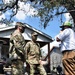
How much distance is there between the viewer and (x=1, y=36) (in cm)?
2038

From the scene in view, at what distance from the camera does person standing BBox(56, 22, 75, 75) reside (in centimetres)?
666

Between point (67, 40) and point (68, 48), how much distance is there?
0.18 metres

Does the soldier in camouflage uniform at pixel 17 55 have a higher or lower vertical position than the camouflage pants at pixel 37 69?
higher

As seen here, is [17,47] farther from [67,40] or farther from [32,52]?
[32,52]

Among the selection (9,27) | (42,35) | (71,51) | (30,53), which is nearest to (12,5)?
(9,27)

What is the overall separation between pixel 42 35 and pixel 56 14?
250 cm

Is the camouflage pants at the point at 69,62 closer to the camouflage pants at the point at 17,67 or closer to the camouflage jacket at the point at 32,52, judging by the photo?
the camouflage pants at the point at 17,67

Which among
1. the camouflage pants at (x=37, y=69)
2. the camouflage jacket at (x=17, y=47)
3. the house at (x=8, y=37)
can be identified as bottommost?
the camouflage pants at (x=37, y=69)

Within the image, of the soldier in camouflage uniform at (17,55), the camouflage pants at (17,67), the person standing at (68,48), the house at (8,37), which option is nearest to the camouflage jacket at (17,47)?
the soldier in camouflage uniform at (17,55)

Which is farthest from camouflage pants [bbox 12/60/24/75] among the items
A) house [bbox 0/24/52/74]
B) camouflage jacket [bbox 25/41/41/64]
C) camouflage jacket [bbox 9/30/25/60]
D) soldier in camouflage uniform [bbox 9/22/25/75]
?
house [bbox 0/24/52/74]

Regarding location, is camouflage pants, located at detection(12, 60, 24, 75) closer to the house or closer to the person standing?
the person standing

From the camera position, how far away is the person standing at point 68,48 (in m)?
6.66

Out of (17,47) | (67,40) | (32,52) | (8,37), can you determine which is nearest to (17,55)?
(17,47)

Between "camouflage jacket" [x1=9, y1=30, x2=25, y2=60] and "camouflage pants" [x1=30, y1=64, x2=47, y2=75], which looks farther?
"camouflage pants" [x1=30, y1=64, x2=47, y2=75]
